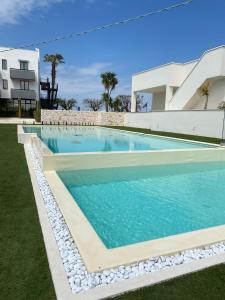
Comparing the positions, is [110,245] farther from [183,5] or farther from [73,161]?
[183,5]

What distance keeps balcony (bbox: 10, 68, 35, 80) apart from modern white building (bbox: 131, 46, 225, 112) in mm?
16523

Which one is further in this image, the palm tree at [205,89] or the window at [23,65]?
the window at [23,65]

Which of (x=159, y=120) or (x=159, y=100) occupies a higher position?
(x=159, y=100)

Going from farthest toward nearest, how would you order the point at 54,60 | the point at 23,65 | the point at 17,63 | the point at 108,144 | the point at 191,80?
the point at 54,60 < the point at 23,65 < the point at 17,63 < the point at 191,80 < the point at 108,144

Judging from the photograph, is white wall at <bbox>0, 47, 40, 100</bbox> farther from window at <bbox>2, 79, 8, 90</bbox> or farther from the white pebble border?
the white pebble border

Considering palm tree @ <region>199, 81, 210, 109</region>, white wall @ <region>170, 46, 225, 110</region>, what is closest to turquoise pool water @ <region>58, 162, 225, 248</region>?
white wall @ <region>170, 46, 225, 110</region>

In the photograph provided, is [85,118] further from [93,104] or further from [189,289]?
[189,289]

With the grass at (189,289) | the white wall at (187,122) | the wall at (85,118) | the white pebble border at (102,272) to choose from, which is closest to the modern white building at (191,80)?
the white wall at (187,122)

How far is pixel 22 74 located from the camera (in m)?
34.5

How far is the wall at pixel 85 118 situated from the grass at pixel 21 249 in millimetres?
23199

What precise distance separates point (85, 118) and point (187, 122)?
14173mm

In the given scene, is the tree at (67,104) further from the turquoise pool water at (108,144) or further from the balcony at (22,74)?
the turquoise pool water at (108,144)

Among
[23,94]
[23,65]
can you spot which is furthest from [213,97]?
[23,65]

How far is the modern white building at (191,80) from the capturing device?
18.2 meters
